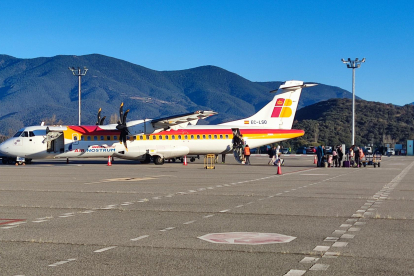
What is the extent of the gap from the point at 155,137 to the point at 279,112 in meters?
10.1

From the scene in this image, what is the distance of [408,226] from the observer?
1036 cm

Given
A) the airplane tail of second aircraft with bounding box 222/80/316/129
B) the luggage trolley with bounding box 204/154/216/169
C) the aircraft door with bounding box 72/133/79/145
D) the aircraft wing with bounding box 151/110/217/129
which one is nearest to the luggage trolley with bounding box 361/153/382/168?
the airplane tail of second aircraft with bounding box 222/80/316/129

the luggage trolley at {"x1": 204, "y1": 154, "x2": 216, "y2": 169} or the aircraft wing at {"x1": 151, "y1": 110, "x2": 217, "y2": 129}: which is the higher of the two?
the aircraft wing at {"x1": 151, "y1": 110, "x2": 217, "y2": 129}

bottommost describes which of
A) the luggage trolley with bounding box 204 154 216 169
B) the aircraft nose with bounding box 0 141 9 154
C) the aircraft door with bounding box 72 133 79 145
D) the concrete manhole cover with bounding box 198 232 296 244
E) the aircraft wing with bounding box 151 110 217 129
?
the concrete manhole cover with bounding box 198 232 296 244

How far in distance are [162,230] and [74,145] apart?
2832cm

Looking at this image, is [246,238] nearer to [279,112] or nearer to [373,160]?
[373,160]

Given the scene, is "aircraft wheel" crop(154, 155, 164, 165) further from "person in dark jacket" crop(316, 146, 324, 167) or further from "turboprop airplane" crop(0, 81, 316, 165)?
"person in dark jacket" crop(316, 146, 324, 167)

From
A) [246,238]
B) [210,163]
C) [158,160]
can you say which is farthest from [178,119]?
[246,238]

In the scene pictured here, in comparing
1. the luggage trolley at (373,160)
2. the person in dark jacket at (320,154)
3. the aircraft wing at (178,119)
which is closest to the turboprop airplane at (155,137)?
the aircraft wing at (178,119)

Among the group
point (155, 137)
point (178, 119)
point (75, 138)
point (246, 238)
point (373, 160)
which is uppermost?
point (178, 119)

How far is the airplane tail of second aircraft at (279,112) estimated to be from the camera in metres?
41.6

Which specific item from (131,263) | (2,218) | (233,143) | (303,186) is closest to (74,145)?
(233,143)

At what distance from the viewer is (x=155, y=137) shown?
38.9 m

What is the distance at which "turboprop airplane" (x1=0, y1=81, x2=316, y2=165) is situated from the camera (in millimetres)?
36844
